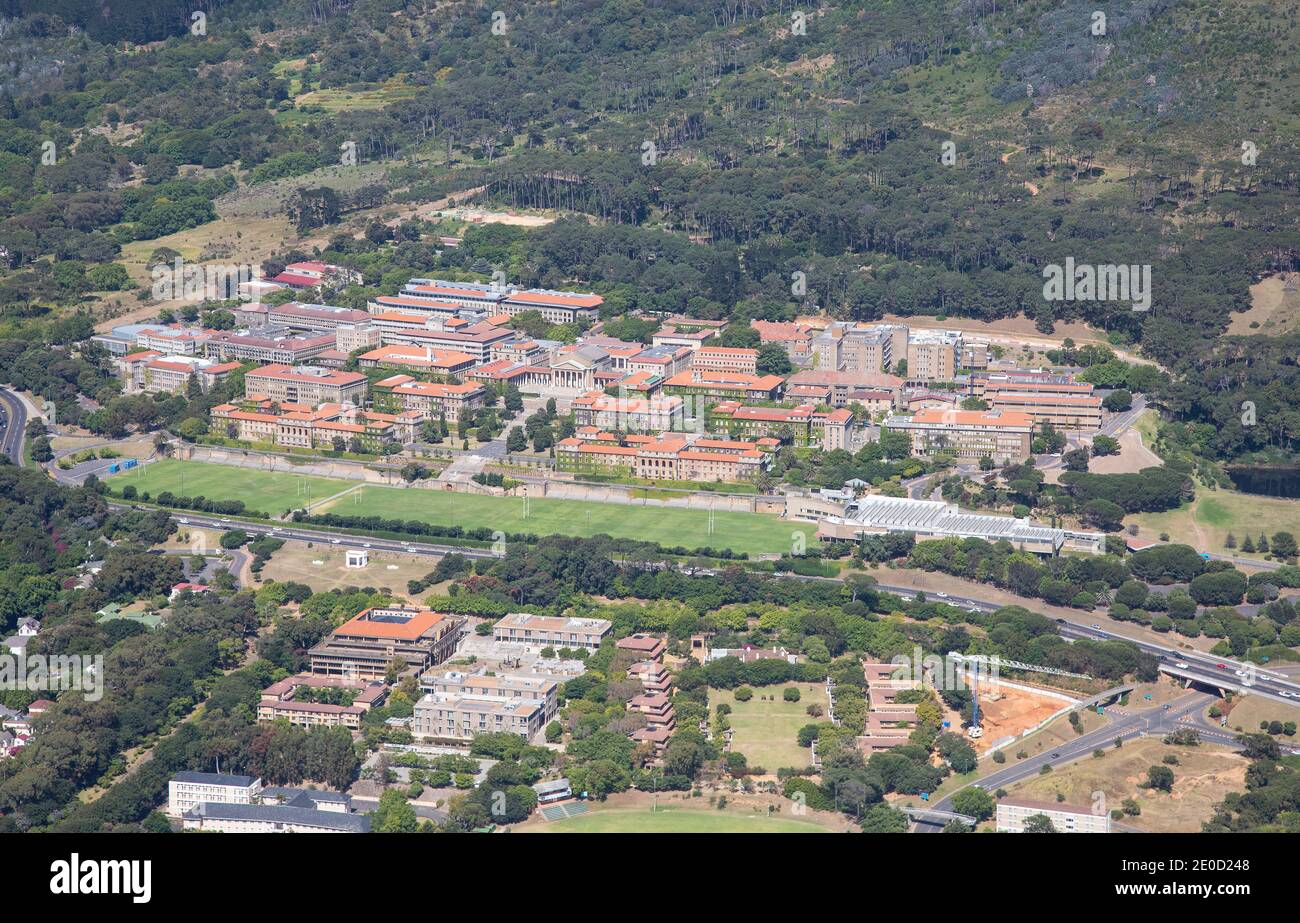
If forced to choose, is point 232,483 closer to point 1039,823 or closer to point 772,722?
point 772,722

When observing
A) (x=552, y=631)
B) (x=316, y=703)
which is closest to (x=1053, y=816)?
(x=552, y=631)

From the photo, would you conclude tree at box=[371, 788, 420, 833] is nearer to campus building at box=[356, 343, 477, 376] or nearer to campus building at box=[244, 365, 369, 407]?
campus building at box=[244, 365, 369, 407]

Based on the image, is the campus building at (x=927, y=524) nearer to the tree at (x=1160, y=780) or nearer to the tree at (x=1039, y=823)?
the tree at (x=1160, y=780)

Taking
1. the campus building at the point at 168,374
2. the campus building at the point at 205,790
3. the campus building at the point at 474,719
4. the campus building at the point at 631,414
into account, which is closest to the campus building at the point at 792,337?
the campus building at the point at 631,414

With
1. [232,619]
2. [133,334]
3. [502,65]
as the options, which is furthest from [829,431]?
[502,65]

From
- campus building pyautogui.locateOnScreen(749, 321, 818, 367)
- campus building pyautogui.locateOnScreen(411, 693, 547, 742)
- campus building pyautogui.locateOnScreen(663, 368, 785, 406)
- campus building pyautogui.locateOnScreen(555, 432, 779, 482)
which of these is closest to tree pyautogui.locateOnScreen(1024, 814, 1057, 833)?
campus building pyautogui.locateOnScreen(411, 693, 547, 742)

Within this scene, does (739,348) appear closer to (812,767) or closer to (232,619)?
(232,619)
